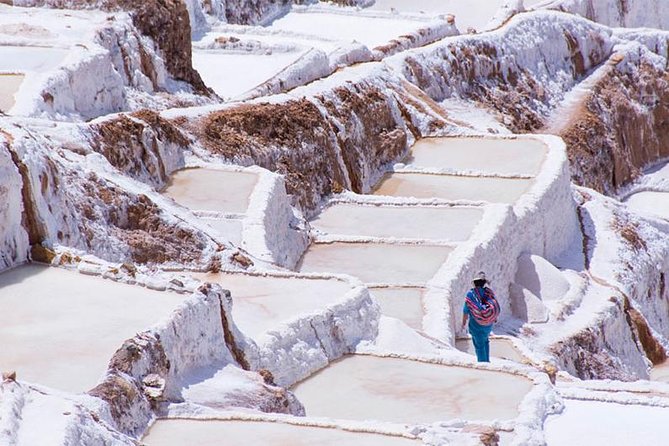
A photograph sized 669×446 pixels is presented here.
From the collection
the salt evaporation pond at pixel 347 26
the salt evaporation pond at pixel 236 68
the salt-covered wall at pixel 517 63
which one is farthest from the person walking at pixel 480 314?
the salt evaporation pond at pixel 347 26

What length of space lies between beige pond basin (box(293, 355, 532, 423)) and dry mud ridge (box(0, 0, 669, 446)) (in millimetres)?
34

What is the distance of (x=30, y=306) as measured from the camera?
38.2 ft

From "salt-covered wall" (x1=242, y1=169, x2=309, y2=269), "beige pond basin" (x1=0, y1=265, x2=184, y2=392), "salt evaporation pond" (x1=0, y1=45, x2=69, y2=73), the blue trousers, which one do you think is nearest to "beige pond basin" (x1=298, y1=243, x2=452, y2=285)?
"salt-covered wall" (x1=242, y1=169, x2=309, y2=269)

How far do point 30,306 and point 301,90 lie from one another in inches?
547

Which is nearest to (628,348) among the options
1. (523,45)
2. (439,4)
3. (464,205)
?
(464,205)

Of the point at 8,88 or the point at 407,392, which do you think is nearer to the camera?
the point at 407,392

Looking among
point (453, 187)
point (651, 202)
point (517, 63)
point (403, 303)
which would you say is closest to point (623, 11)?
point (517, 63)

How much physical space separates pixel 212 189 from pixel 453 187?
212 inches

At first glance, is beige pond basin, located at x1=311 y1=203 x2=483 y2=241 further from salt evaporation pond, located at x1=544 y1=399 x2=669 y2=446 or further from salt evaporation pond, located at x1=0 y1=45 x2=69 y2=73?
salt evaporation pond, located at x1=544 y1=399 x2=669 y2=446

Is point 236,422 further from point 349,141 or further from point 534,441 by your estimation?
point 349,141

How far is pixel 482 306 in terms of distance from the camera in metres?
15.2

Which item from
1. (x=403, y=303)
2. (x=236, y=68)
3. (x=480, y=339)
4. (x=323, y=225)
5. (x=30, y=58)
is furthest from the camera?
(x=236, y=68)

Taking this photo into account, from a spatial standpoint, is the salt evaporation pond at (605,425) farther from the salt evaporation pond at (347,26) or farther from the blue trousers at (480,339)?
the salt evaporation pond at (347,26)

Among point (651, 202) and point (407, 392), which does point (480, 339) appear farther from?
point (651, 202)
